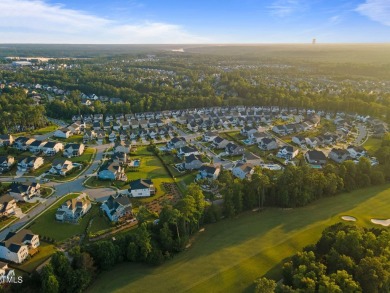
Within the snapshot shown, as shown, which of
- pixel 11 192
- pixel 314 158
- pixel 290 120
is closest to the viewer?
pixel 11 192

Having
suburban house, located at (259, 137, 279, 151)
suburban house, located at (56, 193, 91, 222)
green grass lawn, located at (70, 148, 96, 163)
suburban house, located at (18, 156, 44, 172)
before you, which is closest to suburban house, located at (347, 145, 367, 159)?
suburban house, located at (259, 137, 279, 151)

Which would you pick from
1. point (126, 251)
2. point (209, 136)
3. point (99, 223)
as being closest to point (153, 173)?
point (99, 223)

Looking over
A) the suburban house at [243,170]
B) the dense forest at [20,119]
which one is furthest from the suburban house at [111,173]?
the dense forest at [20,119]

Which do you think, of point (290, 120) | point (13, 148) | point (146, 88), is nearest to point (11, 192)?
point (13, 148)

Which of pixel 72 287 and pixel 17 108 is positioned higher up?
pixel 17 108

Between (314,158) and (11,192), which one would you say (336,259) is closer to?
(314,158)
